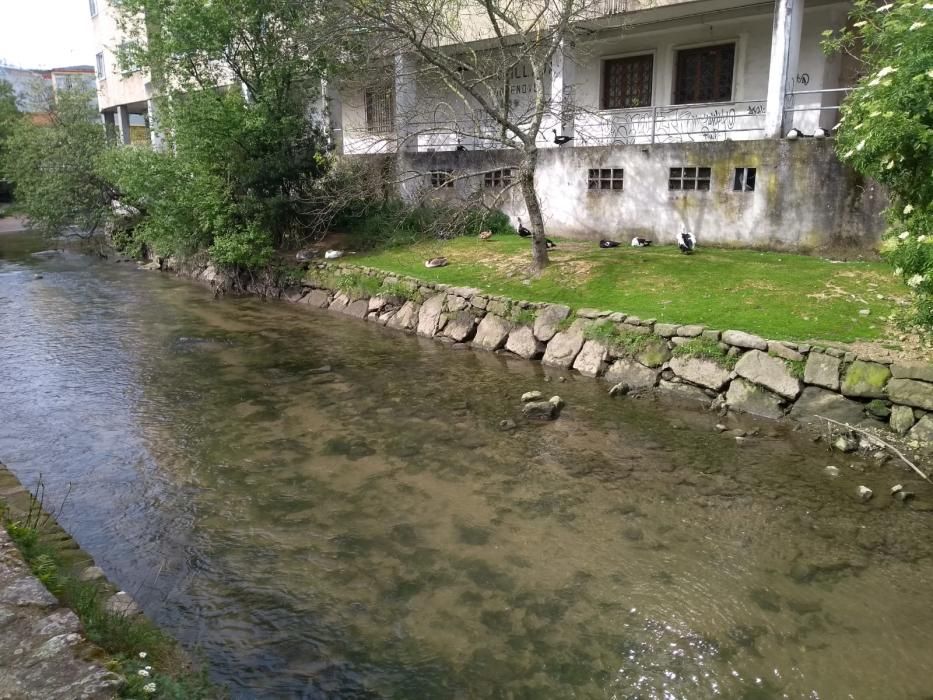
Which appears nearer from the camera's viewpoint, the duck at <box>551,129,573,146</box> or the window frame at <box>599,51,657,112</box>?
the duck at <box>551,129,573,146</box>

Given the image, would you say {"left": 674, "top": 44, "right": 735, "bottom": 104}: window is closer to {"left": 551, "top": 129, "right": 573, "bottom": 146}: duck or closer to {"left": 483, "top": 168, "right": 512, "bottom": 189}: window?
{"left": 551, "top": 129, "right": 573, "bottom": 146}: duck

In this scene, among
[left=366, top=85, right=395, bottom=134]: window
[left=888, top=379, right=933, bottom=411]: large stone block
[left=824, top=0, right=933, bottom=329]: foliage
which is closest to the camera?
[left=824, top=0, right=933, bottom=329]: foliage

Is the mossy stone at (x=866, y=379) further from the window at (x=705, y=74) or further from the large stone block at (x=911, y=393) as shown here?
the window at (x=705, y=74)

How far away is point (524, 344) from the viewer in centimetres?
1210

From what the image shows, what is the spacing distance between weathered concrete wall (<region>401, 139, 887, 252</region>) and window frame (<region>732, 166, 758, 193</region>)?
73 mm

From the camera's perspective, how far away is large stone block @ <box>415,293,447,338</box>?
13719mm

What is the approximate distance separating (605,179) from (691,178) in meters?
1.98

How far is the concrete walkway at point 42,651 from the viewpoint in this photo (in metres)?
3.06

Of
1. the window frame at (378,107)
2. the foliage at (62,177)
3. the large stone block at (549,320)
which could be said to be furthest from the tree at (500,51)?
the foliage at (62,177)

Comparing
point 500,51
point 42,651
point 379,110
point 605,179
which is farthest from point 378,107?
point 42,651

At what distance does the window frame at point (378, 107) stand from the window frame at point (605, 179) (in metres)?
5.88

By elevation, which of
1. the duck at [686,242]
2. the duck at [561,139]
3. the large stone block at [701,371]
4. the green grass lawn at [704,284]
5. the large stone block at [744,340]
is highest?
the duck at [561,139]

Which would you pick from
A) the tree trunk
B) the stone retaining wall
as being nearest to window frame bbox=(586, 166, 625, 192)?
the tree trunk

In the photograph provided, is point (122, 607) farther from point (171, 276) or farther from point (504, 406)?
point (171, 276)
